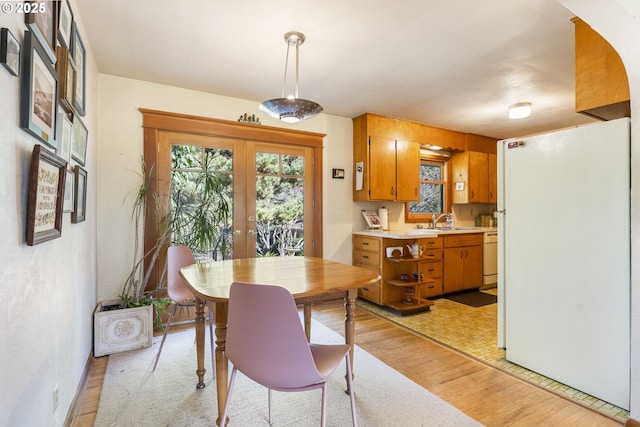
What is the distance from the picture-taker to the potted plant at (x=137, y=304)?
8.20ft

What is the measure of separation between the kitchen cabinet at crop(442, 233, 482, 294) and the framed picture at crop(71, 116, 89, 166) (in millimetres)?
4031

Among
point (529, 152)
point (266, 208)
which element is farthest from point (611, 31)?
point (266, 208)

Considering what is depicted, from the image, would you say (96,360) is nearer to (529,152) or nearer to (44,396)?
(44,396)

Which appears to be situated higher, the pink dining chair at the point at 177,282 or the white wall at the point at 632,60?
the white wall at the point at 632,60

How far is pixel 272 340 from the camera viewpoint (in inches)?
45.0

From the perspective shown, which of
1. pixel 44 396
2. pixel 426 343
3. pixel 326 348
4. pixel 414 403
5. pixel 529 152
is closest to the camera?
pixel 44 396

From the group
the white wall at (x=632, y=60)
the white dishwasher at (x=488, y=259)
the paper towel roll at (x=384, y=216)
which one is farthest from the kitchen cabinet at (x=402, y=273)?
the white wall at (x=632, y=60)

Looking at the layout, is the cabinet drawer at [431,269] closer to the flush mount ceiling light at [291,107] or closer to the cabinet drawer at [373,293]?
the cabinet drawer at [373,293]

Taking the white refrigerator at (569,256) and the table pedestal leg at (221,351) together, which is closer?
→ the table pedestal leg at (221,351)

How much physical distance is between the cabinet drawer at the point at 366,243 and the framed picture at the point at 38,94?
318 centimetres

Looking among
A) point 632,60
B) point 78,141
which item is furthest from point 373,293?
point 78,141

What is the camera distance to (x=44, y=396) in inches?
51.1

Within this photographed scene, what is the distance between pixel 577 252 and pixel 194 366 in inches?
110

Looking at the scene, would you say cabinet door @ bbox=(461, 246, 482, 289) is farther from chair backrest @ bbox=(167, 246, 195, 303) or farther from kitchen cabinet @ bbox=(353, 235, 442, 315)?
chair backrest @ bbox=(167, 246, 195, 303)
